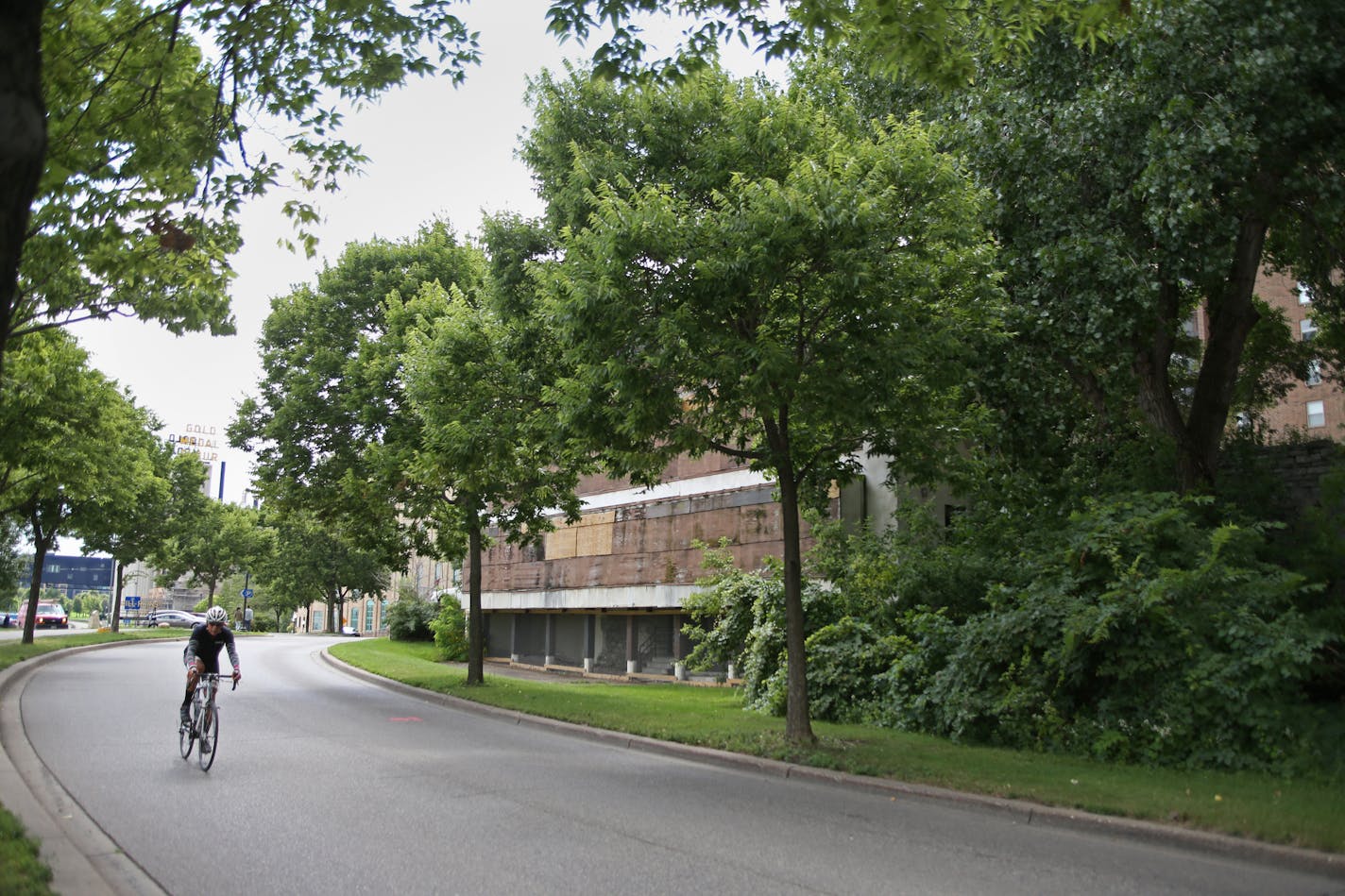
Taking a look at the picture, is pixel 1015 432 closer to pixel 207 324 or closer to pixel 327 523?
pixel 207 324

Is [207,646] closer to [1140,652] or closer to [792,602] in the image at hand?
[792,602]

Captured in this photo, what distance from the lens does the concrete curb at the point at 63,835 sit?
17.4 feet

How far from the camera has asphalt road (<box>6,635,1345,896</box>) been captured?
19.7 feet

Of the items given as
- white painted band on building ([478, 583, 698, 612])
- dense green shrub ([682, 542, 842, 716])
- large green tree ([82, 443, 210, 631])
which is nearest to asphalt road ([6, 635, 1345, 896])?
dense green shrub ([682, 542, 842, 716])

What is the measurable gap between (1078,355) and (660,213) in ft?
22.6

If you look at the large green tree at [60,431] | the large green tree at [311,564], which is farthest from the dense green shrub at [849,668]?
the large green tree at [311,564]

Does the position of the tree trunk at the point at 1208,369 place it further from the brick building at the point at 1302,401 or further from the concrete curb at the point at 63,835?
the brick building at the point at 1302,401

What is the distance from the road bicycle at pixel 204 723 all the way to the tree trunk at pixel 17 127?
22.0 feet

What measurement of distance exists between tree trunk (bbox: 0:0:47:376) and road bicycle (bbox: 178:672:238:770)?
670 centimetres

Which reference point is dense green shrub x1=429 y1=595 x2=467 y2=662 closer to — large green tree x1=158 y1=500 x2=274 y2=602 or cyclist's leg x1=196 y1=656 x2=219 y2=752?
cyclist's leg x1=196 y1=656 x2=219 y2=752

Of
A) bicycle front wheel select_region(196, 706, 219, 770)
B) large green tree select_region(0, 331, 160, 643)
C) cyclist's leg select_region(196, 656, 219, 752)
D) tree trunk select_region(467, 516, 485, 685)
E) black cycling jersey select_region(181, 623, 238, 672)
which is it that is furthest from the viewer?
tree trunk select_region(467, 516, 485, 685)

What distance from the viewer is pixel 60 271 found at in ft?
37.2

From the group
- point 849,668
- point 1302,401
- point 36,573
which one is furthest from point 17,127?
point 1302,401

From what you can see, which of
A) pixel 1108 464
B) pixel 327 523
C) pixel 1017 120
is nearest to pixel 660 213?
pixel 1017 120
